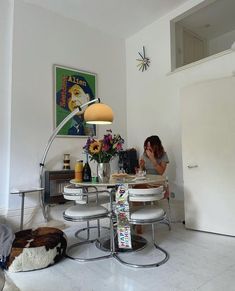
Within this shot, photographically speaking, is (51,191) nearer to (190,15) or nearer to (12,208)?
(12,208)

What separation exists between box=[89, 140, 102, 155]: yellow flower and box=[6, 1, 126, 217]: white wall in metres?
1.22

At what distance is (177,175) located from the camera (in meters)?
3.82

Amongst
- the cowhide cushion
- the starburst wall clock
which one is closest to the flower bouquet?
the cowhide cushion

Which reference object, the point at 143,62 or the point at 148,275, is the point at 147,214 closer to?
the point at 148,275

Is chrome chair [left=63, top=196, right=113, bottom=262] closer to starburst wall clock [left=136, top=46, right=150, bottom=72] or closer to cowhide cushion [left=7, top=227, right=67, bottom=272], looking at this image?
→ cowhide cushion [left=7, top=227, right=67, bottom=272]

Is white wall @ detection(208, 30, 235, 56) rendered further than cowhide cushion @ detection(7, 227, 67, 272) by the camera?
Yes

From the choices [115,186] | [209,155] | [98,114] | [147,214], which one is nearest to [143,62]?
[98,114]

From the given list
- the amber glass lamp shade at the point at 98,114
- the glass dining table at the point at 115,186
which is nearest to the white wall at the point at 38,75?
the amber glass lamp shade at the point at 98,114

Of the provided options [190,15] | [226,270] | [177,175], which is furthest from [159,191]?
[190,15]

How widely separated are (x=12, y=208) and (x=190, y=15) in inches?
157

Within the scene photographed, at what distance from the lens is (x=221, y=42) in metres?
4.55

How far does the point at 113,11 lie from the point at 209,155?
8.85 feet

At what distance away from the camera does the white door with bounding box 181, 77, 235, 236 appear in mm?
2994

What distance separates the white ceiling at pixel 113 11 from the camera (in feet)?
12.0
